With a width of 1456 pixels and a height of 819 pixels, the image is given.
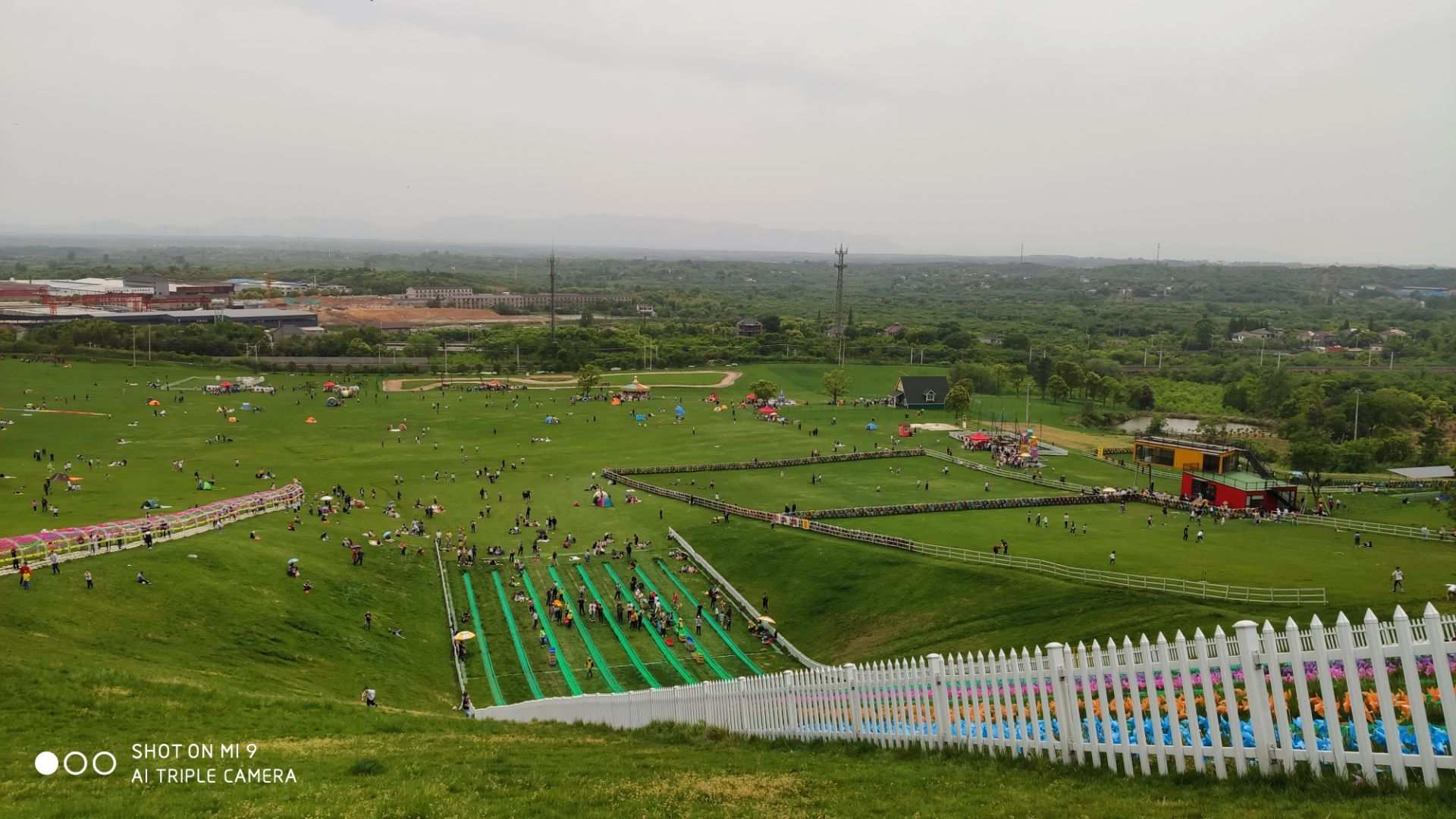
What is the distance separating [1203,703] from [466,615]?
1131 inches

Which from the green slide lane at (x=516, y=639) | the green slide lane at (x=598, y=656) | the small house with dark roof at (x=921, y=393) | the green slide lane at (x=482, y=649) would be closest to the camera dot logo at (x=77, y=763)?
the green slide lane at (x=482, y=649)

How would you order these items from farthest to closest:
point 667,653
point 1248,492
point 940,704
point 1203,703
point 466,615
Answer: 1. point 1248,492
2. point 466,615
3. point 667,653
4. point 940,704
5. point 1203,703

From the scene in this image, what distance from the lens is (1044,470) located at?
196 ft

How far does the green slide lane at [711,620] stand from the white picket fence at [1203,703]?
17.0m

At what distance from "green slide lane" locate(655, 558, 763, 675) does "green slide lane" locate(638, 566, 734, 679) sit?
2.52ft

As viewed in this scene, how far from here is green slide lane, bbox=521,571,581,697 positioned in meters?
29.7

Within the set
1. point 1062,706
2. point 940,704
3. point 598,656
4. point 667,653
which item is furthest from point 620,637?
point 1062,706

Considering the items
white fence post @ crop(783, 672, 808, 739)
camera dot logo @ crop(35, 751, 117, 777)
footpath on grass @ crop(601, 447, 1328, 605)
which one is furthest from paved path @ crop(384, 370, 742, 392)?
white fence post @ crop(783, 672, 808, 739)

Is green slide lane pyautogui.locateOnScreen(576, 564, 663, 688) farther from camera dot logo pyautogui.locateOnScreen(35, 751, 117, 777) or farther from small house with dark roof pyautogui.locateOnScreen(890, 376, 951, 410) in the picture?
small house with dark roof pyautogui.locateOnScreen(890, 376, 951, 410)

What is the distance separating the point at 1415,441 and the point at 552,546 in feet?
197

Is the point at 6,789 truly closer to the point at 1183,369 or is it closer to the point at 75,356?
the point at 75,356

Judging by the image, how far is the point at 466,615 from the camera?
116 ft

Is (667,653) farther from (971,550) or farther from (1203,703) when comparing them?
(1203,703)

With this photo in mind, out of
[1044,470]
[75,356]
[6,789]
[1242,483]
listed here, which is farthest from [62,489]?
[75,356]
